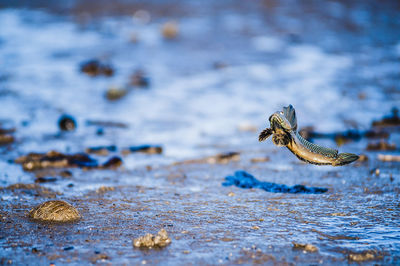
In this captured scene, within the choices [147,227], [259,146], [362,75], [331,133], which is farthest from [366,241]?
[362,75]

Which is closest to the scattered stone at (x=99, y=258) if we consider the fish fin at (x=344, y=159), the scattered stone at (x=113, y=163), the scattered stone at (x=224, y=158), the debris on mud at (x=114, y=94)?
the fish fin at (x=344, y=159)

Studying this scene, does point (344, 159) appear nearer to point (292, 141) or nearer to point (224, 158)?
point (292, 141)

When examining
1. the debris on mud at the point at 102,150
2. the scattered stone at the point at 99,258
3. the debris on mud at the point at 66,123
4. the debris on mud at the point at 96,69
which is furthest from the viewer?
the debris on mud at the point at 96,69

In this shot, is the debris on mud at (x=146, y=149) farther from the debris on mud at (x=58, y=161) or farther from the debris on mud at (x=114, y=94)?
the debris on mud at (x=114, y=94)

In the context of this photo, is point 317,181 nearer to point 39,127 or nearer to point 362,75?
point 39,127

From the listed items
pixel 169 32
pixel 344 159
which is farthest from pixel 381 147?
pixel 169 32

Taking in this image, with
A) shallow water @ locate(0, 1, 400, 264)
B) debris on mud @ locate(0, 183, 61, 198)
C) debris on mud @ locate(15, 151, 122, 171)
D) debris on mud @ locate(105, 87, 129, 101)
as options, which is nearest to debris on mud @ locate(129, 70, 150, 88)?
shallow water @ locate(0, 1, 400, 264)
